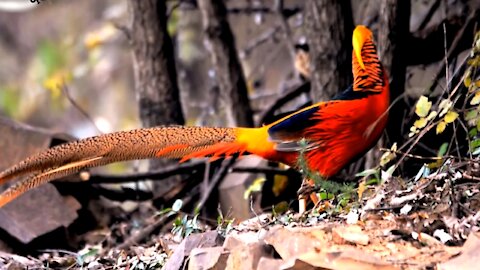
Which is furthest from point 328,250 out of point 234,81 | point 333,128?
point 234,81

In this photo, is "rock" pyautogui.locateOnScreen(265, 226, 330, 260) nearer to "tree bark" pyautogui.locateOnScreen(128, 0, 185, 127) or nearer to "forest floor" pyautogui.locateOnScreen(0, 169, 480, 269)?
"forest floor" pyautogui.locateOnScreen(0, 169, 480, 269)

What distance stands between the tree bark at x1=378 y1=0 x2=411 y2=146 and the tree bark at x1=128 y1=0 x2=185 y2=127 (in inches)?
69.9

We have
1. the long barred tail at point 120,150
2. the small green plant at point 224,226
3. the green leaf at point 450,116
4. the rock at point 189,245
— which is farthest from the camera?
the long barred tail at point 120,150

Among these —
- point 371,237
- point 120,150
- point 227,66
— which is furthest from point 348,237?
point 227,66

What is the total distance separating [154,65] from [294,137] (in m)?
2.05

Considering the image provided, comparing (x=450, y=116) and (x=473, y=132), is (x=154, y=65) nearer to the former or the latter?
(x=473, y=132)

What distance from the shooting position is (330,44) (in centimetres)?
526

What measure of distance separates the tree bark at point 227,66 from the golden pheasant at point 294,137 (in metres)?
1.72

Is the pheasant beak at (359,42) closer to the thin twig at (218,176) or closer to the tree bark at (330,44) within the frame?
the tree bark at (330,44)

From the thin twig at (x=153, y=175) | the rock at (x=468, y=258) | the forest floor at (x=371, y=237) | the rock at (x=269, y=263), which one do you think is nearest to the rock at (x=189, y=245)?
the forest floor at (x=371, y=237)

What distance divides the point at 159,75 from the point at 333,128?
2.15 metres

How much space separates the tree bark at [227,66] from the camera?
628cm

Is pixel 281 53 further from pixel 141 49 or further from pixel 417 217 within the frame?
pixel 417 217

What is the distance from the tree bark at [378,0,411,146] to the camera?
4.91 m
